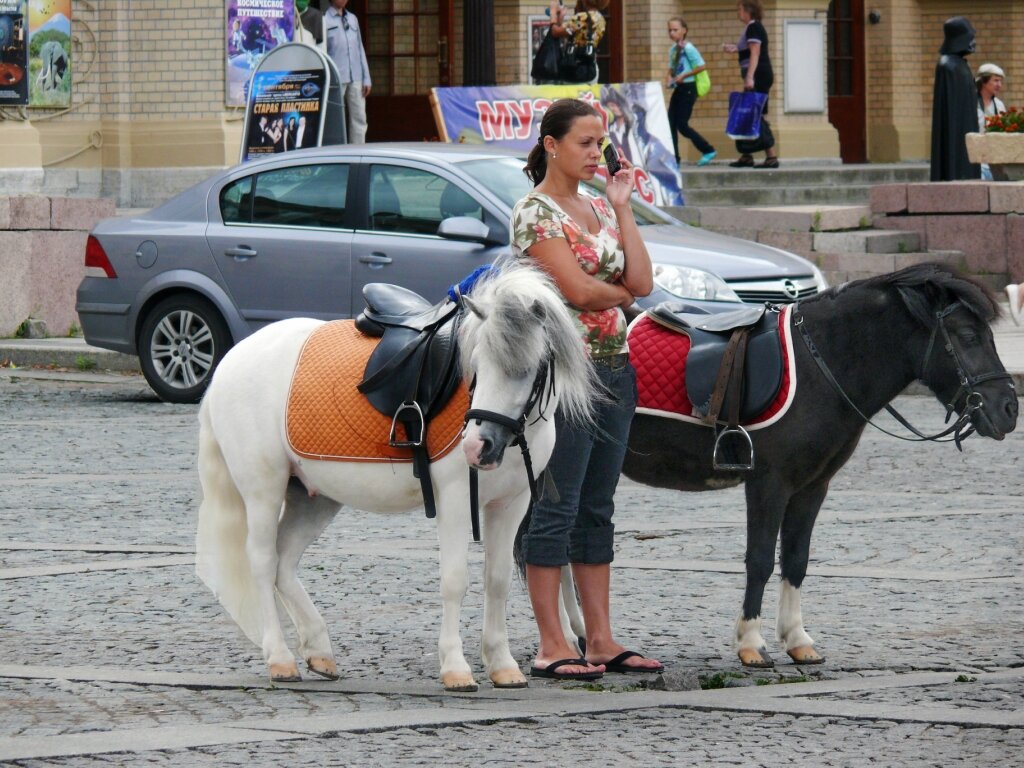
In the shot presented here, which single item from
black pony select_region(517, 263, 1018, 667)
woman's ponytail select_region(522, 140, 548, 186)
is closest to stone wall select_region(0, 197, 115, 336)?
woman's ponytail select_region(522, 140, 548, 186)

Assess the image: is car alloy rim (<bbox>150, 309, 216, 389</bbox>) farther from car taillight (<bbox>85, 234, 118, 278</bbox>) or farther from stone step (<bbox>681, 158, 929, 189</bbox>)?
stone step (<bbox>681, 158, 929, 189</bbox>)

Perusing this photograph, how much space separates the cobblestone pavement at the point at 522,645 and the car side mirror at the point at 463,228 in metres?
2.71

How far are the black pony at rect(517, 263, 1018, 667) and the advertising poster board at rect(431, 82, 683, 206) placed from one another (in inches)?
492

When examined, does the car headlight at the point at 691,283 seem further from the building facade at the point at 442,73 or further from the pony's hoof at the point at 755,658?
the building facade at the point at 442,73

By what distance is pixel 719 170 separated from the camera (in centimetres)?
2534

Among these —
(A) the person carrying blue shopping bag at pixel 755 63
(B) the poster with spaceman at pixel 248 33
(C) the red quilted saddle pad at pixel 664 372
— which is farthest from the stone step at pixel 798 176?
(C) the red quilted saddle pad at pixel 664 372

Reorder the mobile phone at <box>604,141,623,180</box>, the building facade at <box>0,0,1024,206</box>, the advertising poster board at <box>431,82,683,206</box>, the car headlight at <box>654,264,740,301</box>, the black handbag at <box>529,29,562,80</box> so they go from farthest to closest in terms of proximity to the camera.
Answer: the building facade at <box>0,0,1024,206</box> < the black handbag at <box>529,29,562,80</box> < the advertising poster board at <box>431,82,683,206</box> < the car headlight at <box>654,264,740,301</box> < the mobile phone at <box>604,141,623,180</box>

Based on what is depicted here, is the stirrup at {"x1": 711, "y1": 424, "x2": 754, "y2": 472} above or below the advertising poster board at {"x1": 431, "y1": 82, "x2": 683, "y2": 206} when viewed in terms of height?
below

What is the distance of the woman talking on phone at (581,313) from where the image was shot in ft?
20.6

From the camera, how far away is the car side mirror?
42.1ft

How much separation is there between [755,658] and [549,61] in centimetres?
1685

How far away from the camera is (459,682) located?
20.1ft

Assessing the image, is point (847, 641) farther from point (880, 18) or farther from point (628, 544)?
point (880, 18)

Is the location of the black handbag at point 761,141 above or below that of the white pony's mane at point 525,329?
above
